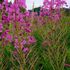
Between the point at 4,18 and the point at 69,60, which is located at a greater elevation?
the point at 4,18

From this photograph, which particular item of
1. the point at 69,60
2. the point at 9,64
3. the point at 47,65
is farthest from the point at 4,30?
the point at 69,60

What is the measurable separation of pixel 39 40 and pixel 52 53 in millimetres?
2003

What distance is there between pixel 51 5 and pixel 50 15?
221 mm

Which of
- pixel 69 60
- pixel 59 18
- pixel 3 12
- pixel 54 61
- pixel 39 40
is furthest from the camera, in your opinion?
pixel 59 18

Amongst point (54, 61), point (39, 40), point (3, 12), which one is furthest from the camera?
point (39, 40)

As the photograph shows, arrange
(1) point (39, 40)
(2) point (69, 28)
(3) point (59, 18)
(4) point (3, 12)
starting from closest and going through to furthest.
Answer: (4) point (3, 12), (1) point (39, 40), (2) point (69, 28), (3) point (59, 18)

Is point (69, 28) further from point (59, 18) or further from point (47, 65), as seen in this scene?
point (47, 65)

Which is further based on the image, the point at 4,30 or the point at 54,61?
the point at 4,30

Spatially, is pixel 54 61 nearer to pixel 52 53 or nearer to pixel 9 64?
pixel 52 53

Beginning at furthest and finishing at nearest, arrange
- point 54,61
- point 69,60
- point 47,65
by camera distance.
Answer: point 69,60, point 47,65, point 54,61

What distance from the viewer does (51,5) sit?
17.4 ft

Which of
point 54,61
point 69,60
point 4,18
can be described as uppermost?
point 4,18

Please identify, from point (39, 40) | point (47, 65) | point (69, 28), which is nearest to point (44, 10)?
point (69, 28)

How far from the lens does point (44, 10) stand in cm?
552
